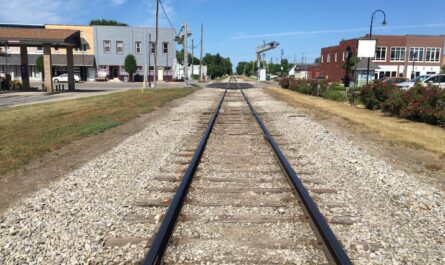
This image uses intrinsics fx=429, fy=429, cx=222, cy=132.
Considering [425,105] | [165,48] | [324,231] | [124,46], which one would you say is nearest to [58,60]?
[124,46]

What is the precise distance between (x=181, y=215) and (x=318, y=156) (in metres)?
4.93

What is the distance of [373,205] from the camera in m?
6.17

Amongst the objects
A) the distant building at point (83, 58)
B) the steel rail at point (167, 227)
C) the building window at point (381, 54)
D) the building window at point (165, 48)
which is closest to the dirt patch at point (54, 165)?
the steel rail at point (167, 227)

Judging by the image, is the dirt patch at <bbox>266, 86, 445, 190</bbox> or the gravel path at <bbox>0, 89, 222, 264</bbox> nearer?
the gravel path at <bbox>0, 89, 222, 264</bbox>

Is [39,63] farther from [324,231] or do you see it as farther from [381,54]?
[324,231]

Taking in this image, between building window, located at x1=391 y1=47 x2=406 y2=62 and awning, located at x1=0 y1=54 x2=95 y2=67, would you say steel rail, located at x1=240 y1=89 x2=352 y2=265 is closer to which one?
awning, located at x1=0 y1=54 x2=95 y2=67

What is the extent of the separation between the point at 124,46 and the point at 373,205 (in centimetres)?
7263

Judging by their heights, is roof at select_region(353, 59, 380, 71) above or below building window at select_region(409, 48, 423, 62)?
below

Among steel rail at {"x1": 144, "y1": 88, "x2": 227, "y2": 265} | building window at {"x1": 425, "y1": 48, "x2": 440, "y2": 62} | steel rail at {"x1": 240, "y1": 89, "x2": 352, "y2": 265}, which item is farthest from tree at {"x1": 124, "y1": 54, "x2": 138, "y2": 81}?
steel rail at {"x1": 240, "y1": 89, "x2": 352, "y2": 265}

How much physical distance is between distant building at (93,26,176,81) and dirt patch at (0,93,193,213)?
206ft

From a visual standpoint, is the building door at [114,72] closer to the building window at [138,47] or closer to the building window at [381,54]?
the building window at [138,47]

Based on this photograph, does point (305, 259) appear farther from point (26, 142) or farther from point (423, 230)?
point (26, 142)

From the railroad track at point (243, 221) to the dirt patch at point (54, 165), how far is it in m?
2.48

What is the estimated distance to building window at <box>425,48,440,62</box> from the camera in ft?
285
